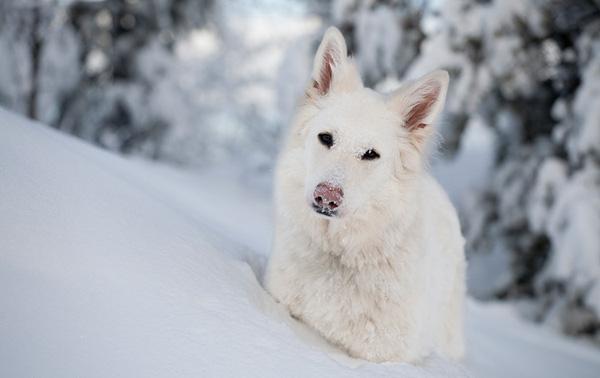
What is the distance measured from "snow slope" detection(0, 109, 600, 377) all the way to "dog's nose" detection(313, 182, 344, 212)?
526 mm

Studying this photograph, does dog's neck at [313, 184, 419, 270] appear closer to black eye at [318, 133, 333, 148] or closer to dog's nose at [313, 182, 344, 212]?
dog's nose at [313, 182, 344, 212]

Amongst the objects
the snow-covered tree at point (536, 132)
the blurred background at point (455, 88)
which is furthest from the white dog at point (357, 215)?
the snow-covered tree at point (536, 132)

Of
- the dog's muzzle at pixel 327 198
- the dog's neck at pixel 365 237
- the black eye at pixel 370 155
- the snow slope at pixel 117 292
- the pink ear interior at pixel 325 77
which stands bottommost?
the snow slope at pixel 117 292

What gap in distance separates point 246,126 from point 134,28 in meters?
5.07

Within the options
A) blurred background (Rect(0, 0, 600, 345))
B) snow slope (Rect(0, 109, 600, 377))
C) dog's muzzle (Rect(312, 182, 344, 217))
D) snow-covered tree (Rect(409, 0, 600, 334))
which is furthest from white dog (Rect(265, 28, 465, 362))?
snow-covered tree (Rect(409, 0, 600, 334))

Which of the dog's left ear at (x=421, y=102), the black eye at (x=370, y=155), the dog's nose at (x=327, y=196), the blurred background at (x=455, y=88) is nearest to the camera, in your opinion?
the dog's nose at (x=327, y=196)

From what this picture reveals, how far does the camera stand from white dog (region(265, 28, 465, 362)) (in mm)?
2742

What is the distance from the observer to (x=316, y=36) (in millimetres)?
9656

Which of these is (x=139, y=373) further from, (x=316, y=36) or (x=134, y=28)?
(x=134, y=28)

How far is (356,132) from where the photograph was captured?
2879 millimetres

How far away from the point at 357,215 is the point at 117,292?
1264mm

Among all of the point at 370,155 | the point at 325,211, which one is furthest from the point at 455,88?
the point at 325,211

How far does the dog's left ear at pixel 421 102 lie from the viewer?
299 centimetres

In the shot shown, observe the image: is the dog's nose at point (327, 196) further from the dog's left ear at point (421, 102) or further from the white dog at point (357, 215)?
the dog's left ear at point (421, 102)
